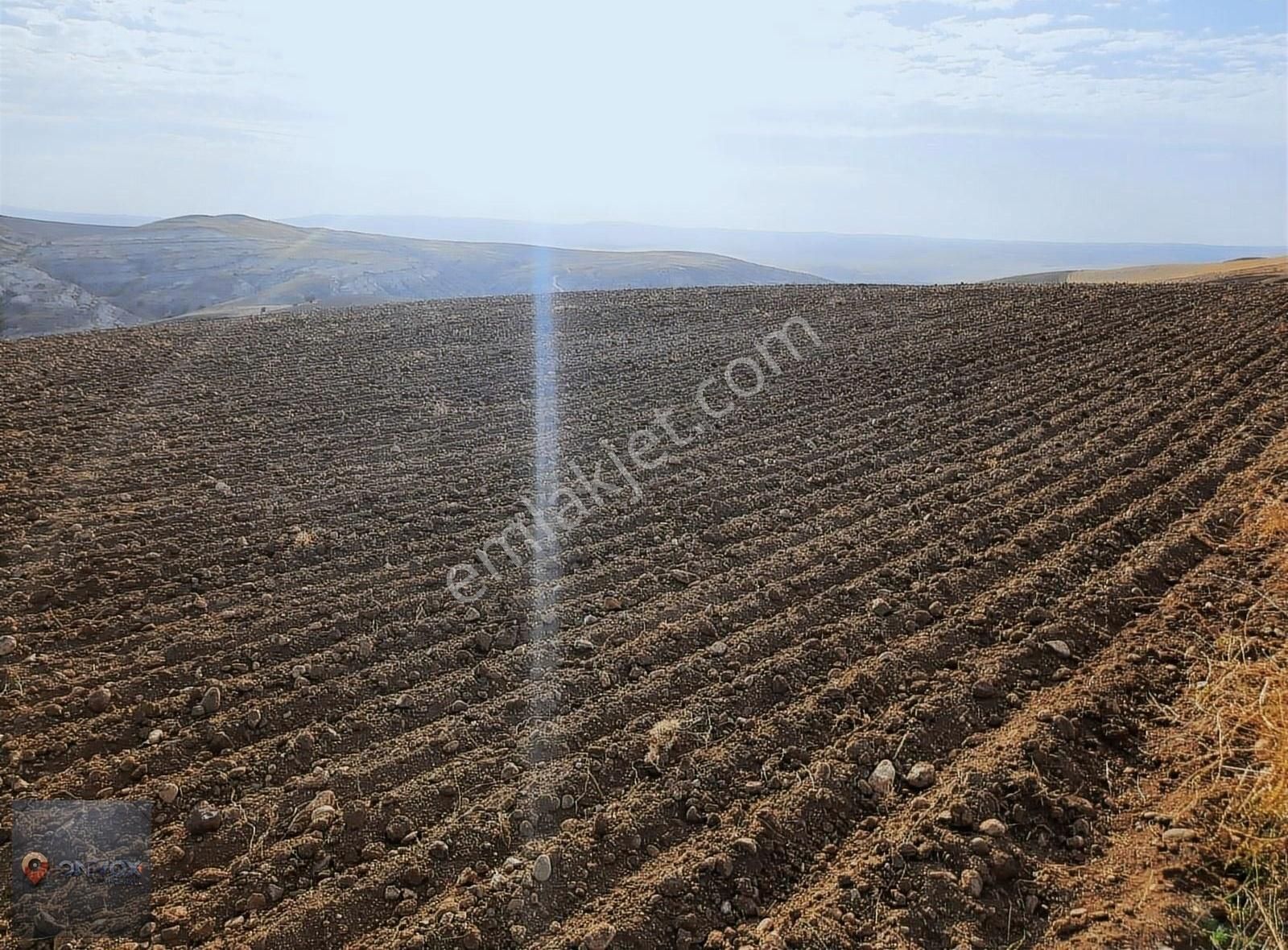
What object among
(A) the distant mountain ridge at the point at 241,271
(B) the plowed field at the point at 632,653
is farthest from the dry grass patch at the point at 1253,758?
(A) the distant mountain ridge at the point at 241,271

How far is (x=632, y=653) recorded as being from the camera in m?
3.68

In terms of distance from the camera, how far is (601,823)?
2750 mm

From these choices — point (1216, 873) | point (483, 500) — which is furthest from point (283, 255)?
point (1216, 873)

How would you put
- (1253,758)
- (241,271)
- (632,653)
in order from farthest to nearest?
(241,271) → (632,653) → (1253,758)

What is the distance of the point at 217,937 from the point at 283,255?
7373 centimetres

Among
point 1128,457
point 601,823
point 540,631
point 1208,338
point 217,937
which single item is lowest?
point 217,937

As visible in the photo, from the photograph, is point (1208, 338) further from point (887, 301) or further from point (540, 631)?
point (540, 631)

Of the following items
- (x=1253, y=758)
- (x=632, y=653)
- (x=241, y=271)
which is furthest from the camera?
(x=241, y=271)

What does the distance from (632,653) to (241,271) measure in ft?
222

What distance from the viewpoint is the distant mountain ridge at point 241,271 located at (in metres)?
42.6

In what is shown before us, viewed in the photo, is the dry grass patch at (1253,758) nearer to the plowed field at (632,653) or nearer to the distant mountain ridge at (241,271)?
the plowed field at (632,653)

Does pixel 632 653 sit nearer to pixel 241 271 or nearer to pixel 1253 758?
pixel 1253 758

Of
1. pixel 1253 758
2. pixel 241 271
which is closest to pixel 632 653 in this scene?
pixel 1253 758

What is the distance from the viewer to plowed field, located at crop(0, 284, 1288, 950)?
8.30ft
